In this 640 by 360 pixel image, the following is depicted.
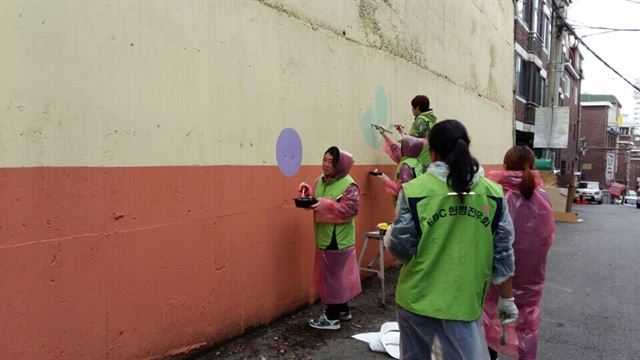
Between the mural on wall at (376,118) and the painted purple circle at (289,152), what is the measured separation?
4.73 feet

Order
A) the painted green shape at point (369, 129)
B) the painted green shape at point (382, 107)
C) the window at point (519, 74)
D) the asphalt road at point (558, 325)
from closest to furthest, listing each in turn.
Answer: the asphalt road at point (558, 325) → the painted green shape at point (369, 129) → the painted green shape at point (382, 107) → the window at point (519, 74)

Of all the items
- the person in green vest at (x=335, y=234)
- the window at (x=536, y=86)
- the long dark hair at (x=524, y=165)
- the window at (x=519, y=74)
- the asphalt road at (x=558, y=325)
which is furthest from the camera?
the window at (x=536, y=86)

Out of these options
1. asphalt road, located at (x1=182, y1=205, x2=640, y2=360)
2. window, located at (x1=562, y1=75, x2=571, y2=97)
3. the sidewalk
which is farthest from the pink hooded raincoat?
window, located at (x1=562, y1=75, x2=571, y2=97)

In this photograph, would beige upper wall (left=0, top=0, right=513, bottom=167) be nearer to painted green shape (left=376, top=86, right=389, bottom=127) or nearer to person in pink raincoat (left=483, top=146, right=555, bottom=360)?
painted green shape (left=376, top=86, right=389, bottom=127)

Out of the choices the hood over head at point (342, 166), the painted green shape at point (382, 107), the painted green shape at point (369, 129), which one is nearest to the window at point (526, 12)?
the painted green shape at point (382, 107)

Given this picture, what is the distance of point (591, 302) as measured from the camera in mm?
6332

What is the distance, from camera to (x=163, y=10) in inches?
144

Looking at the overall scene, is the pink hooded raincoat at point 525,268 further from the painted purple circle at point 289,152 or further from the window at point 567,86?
the window at point 567,86

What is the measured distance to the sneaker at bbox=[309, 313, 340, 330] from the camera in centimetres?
485

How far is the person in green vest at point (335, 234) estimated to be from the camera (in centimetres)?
469

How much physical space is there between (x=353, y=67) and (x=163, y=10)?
2848mm

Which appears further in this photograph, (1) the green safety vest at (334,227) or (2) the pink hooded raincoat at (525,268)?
(1) the green safety vest at (334,227)

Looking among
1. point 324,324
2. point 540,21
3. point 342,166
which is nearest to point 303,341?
point 324,324

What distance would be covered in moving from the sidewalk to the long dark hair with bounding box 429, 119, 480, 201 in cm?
225
